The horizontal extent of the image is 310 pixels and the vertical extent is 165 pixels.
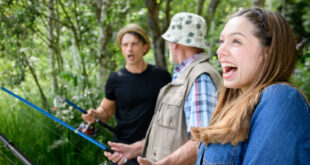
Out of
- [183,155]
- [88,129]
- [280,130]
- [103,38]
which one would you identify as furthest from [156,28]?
[280,130]

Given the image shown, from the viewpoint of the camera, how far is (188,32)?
6.97 ft

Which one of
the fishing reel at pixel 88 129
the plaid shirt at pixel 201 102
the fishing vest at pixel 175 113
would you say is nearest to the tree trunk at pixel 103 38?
the fishing reel at pixel 88 129

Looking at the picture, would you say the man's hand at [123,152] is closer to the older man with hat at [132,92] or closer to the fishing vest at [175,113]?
the older man with hat at [132,92]

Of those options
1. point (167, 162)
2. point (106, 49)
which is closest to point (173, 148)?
point (167, 162)

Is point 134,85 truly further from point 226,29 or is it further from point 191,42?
point 226,29

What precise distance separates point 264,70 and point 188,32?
1167 millimetres

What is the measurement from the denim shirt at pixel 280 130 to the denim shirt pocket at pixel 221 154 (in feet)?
0.22

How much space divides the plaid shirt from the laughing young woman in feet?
1.98

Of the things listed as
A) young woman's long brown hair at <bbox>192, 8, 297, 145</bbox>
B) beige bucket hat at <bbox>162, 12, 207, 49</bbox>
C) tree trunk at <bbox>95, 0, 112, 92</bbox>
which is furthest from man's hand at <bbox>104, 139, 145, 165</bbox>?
tree trunk at <bbox>95, 0, 112, 92</bbox>

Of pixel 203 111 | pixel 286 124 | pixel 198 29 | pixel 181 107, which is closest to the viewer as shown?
pixel 286 124

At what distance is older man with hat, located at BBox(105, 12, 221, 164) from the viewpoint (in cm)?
183

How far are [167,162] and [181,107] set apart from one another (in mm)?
425

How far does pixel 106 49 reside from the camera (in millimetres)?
4215

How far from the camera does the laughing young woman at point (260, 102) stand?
2.84 feet
